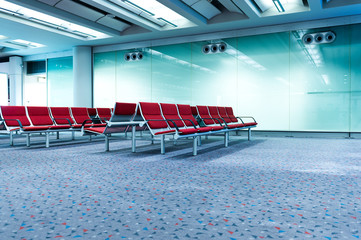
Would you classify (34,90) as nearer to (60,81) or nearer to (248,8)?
(60,81)

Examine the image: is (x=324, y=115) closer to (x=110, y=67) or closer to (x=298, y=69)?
(x=298, y=69)

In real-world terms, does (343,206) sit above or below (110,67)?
below

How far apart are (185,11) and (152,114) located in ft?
13.8

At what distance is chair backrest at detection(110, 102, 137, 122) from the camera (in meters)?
5.24

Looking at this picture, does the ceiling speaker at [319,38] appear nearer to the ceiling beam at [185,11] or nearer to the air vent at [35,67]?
the ceiling beam at [185,11]

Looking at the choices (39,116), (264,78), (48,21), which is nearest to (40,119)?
(39,116)

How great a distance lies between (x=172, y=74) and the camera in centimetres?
1129

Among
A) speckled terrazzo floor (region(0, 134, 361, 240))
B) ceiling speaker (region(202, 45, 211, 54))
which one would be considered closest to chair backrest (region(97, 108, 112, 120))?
ceiling speaker (region(202, 45, 211, 54))

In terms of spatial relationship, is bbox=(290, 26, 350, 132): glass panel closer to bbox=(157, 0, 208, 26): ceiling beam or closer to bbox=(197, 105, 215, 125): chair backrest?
bbox=(157, 0, 208, 26): ceiling beam

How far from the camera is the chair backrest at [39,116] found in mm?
6709

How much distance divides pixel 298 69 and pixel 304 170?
6648mm

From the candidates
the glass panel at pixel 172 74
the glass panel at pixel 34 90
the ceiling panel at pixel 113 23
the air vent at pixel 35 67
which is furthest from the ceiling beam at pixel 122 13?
the glass panel at pixel 34 90

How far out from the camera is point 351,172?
11.3 ft

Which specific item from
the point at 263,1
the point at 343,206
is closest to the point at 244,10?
the point at 263,1
